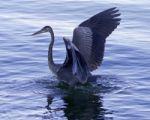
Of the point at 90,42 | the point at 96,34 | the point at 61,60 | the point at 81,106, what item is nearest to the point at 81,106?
the point at 81,106

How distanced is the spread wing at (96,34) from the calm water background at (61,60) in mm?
524

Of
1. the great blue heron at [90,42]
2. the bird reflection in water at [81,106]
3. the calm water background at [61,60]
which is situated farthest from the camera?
the great blue heron at [90,42]

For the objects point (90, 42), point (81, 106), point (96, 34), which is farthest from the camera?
point (96, 34)

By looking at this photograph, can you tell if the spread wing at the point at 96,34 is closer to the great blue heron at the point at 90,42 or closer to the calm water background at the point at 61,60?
the great blue heron at the point at 90,42

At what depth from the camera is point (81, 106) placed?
12.9 meters

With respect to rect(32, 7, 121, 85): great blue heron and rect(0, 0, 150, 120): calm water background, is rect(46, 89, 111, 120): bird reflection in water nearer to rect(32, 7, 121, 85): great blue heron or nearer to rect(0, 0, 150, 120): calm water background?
rect(0, 0, 150, 120): calm water background

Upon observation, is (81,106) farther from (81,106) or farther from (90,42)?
(90,42)

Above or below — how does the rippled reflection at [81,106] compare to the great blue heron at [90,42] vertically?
below

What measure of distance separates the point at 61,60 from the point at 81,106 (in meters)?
2.62

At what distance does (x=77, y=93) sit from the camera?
44.9ft

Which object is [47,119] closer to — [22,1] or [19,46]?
[19,46]

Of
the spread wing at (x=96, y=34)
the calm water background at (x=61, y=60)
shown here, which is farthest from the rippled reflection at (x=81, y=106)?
the spread wing at (x=96, y=34)

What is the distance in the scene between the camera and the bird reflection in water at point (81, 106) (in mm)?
12359

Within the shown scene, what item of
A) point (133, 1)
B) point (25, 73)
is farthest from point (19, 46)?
point (133, 1)
